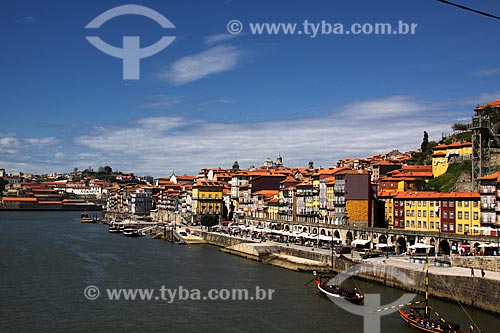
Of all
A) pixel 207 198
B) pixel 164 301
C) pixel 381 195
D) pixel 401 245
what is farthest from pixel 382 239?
pixel 207 198

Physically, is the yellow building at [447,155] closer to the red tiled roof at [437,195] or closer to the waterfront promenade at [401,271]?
the red tiled roof at [437,195]

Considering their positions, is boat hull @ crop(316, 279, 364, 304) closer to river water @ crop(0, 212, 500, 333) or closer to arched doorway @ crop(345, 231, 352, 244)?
river water @ crop(0, 212, 500, 333)

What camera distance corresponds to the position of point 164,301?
3441 cm

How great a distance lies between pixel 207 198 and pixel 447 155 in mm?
45959

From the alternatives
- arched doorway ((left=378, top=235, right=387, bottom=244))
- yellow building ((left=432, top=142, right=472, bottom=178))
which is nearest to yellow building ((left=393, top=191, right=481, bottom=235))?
arched doorway ((left=378, top=235, right=387, bottom=244))

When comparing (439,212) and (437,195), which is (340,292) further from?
(437,195)

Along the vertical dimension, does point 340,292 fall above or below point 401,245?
below

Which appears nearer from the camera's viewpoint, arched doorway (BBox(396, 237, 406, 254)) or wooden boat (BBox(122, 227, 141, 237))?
arched doorway (BBox(396, 237, 406, 254))

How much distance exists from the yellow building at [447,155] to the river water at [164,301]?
2818cm

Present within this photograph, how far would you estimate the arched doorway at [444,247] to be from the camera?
46859mm

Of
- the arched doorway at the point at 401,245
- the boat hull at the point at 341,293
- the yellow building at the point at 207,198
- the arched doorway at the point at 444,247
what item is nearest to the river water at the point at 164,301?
the boat hull at the point at 341,293

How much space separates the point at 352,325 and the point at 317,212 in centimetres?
4084

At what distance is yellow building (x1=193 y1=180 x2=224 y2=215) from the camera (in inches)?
3967

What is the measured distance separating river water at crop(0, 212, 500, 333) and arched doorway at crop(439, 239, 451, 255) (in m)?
11.5
